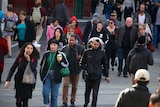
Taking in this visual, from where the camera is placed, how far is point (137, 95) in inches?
352

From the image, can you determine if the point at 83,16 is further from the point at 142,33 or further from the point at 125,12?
the point at 142,33

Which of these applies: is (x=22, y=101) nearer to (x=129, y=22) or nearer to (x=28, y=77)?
(x=28, y=77)

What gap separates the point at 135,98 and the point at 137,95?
57mm

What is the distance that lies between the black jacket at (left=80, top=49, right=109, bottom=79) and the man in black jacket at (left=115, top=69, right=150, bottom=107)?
3.52m

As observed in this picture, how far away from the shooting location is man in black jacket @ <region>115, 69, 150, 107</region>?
8.91 metres

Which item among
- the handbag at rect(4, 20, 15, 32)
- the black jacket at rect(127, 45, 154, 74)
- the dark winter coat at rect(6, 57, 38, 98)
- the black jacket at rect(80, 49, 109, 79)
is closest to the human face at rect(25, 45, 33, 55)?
the dark winter coat at rect(6, 57, 38, 98)

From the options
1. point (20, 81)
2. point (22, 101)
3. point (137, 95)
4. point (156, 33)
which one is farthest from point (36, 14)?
point (137, 95)

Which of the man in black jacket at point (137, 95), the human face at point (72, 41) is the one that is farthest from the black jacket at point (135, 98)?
the human face at point (72, 41)

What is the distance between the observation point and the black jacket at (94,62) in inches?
493

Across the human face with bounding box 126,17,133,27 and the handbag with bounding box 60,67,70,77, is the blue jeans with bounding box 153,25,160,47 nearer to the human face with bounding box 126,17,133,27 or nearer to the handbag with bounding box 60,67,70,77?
the human face with bounding box 126,17,133,27

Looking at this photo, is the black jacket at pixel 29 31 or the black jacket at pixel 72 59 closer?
the black jacket at pixel 72 59

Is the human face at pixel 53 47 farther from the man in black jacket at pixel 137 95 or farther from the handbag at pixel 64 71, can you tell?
the man in black jacket at pixel 137 95

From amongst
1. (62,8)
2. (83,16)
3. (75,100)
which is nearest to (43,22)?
(62,8)

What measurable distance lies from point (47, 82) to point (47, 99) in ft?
1.34
